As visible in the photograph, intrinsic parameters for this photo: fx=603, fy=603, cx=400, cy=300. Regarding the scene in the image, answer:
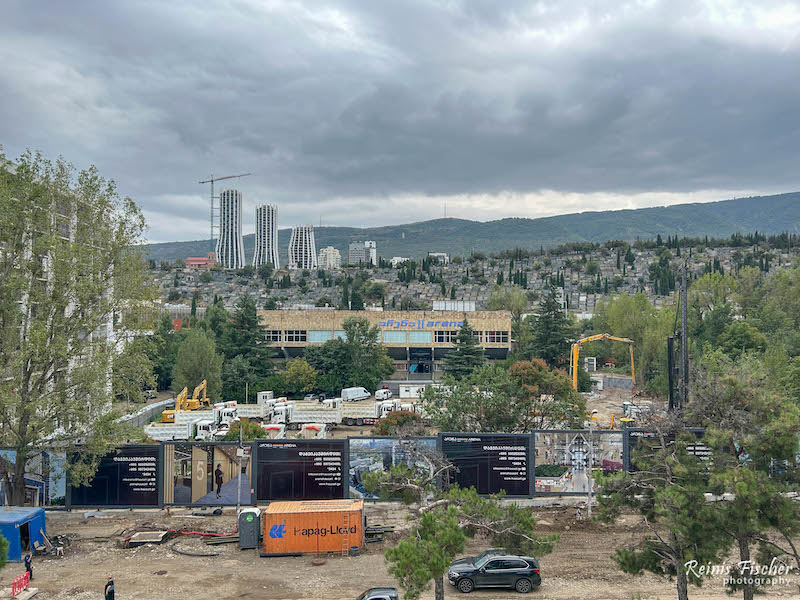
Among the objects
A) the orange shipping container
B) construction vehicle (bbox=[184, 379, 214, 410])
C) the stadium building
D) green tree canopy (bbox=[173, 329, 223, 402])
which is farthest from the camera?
the stadium building

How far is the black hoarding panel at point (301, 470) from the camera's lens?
20.9 meters

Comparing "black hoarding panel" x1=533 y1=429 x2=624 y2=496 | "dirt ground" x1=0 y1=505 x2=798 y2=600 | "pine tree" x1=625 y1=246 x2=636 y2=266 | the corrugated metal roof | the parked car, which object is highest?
"pine tree" x1=625 y1=246 x2=636 y2=266

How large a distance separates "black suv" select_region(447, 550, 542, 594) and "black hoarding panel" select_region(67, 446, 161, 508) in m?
11.3

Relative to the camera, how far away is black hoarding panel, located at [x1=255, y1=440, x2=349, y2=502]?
68.5 feet

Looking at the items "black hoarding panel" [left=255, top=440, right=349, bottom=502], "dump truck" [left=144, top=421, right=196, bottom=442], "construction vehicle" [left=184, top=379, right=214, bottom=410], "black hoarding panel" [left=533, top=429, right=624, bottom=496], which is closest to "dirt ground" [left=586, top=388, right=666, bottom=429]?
"black hoarding panel" [left=533, top=429, right=624, bottom=496]

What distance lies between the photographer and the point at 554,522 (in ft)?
66.7

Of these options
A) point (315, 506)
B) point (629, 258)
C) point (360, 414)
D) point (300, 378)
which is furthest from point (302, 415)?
point (629, 258)

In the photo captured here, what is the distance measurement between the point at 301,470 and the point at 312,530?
3.15 meters

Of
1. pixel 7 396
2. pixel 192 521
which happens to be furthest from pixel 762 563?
pixel 7 396

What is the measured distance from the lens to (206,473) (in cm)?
2138

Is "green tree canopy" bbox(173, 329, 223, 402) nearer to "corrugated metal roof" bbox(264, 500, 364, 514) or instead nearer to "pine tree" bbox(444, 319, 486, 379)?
"pine tree" bbox(444, 319, 486, 379)

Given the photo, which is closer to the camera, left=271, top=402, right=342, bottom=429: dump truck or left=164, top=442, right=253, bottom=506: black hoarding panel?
left=164, top=442, right=253, bottom=506: black hoarding panel

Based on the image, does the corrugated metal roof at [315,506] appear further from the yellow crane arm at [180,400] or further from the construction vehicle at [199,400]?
the construction vehicle at [199,400]

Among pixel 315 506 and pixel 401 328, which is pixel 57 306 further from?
pixel 401 328
